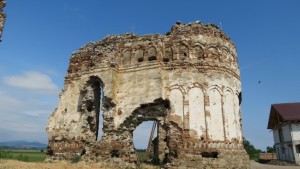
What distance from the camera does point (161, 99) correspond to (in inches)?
506

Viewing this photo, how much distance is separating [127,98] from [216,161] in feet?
16.5

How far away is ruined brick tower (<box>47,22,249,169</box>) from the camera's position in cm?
1237

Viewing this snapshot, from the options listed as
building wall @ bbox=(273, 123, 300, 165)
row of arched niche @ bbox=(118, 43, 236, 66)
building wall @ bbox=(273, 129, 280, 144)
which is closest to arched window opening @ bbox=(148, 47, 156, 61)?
row of arched niche @ bbox=(118, 43, 236, 66)

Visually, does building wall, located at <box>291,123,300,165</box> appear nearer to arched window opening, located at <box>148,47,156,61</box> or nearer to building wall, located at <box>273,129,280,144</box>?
building wall, located at <box>273,129,280,144</box>

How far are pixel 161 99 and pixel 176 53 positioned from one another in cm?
250

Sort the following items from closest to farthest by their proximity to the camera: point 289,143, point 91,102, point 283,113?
point 91,102
point 289,143
point 283,113

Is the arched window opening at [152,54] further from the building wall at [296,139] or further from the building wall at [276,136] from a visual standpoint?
the building wall at [276,136]

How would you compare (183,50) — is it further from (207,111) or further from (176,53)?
(207,111)

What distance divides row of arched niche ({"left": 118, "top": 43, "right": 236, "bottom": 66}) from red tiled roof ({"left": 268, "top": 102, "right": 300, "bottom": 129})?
1311 cm

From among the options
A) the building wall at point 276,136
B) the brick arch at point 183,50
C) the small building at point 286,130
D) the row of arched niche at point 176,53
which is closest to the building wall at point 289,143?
the small building at point 286,130

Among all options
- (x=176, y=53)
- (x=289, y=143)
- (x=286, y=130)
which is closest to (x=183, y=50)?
(x=176, y=53)

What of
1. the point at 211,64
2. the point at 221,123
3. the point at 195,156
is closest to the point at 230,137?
the point at 221,123

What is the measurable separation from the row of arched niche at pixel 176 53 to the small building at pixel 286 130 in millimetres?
13092

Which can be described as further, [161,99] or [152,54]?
[152,54]
